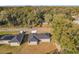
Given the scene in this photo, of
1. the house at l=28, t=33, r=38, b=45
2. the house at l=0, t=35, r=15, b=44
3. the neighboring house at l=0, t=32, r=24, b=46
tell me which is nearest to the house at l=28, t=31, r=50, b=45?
the house at l=28, t=33, r=38, b=45

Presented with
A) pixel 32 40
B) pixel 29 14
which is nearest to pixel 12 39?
pixel 32 40

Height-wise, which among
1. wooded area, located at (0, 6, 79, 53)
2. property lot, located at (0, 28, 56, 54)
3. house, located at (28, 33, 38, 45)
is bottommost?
property lot, located at (0, 28, 56, 54)

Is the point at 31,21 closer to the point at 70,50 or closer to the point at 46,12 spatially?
the point at 46,12

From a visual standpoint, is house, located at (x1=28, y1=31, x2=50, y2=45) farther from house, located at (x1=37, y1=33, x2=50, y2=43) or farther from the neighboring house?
the neighboring house

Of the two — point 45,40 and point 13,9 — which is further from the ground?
point 13,9

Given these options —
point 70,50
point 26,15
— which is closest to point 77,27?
point 70,50
